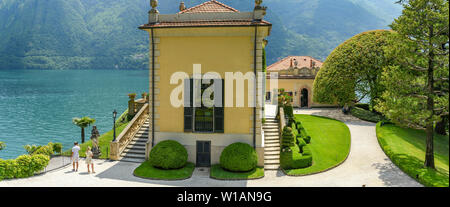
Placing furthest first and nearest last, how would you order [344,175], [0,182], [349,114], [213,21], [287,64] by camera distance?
[287,64]
[349,114]
[213,21]
[344,175]
[0,182]

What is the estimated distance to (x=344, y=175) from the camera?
17.4 metres

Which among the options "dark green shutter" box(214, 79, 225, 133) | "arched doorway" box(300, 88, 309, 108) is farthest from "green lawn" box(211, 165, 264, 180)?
"arched doorway" box(300, 88, 309, 108)

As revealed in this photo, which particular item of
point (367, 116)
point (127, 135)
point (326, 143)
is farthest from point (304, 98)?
point (127, 135)

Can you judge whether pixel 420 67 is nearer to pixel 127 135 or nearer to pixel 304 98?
pixel 127 135

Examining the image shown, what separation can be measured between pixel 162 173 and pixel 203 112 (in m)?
3.97

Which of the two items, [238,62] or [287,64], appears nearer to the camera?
[238,62]

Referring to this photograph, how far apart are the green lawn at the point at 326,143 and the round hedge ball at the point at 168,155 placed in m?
5.70

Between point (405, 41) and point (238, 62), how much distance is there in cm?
833

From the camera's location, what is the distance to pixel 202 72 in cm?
1880

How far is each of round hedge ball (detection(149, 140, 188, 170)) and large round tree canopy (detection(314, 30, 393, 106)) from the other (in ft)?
62.7

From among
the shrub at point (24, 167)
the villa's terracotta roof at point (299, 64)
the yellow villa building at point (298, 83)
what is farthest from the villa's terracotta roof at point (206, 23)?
the villa's terracotta roof at point (299, 64)

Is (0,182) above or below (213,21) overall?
below

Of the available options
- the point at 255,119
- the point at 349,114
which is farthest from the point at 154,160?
the point at 349,114

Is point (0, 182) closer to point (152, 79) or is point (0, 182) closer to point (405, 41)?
point (152, 79)
